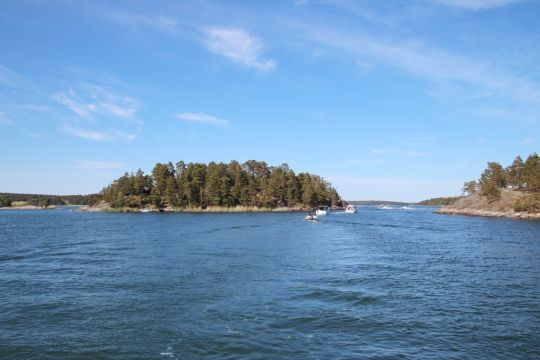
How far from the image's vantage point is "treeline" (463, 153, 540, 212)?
485 feet

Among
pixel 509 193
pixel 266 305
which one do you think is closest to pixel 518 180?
pixel 509 193

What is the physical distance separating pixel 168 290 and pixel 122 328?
842 centimetres

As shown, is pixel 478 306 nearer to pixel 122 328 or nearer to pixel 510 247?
pixel 122 328

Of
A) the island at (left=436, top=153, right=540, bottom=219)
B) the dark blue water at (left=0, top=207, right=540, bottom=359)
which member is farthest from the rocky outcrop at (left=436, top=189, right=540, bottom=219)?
the dark blue water at (left=0, top=207, right=540, bottom=359)

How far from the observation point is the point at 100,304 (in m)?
26.5

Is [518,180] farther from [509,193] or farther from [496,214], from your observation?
[496,214]

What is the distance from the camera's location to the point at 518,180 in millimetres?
182875

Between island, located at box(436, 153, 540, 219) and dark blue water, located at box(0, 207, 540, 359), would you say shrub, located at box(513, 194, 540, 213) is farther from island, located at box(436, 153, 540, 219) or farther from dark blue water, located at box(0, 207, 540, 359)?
dark blue water, located at box(0, 207, 540, 359)

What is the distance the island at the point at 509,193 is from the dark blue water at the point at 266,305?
117447 millimetres

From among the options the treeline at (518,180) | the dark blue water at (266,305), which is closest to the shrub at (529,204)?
the treeline at (518,180)

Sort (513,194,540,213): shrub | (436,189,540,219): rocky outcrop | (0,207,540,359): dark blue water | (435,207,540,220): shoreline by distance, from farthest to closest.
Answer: (436,189,540,219): rocky outcrop, (435,207,540,220): shoreline, (513,194,540,213): shrub, (0,207,540,359): dark blue water

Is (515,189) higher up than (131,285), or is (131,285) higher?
(515,189)

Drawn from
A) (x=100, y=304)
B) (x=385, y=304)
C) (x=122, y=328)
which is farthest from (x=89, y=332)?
(x=385, y=304)

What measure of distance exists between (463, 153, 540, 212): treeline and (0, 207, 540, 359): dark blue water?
11765cm
